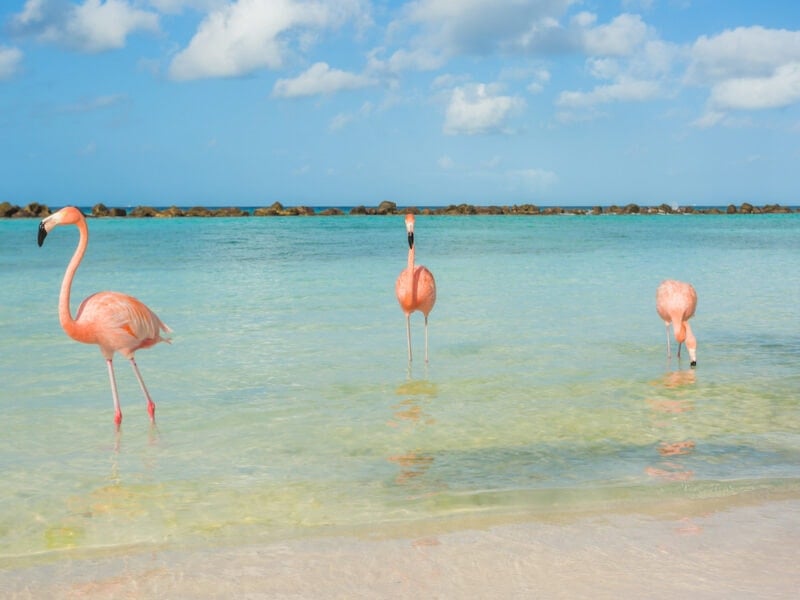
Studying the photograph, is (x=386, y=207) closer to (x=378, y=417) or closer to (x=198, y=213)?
(x=198, y=213)

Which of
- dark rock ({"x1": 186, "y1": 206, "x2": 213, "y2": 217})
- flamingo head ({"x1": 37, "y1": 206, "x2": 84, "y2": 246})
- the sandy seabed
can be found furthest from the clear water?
dark rock ({"x1": 186, "y1": 206, "x2": 213, "y2": 217})

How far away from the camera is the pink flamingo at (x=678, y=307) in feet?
31.6

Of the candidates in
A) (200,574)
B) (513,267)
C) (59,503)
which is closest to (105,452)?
(59,503)

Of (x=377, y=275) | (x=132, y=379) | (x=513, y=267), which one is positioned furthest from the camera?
(x=513, y=267)

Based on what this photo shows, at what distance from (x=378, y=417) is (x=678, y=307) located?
173 inches

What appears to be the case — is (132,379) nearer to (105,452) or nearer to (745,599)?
(105,452)

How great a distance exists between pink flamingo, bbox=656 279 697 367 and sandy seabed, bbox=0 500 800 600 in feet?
16.4

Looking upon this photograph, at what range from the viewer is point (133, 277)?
2064 cm

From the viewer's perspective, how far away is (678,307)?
9.88m

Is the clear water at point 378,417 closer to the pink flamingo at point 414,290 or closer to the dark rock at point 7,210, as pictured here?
the pink flamingo at point 414,290

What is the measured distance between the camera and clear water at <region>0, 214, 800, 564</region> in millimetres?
5141

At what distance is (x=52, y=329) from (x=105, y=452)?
645 centimetres

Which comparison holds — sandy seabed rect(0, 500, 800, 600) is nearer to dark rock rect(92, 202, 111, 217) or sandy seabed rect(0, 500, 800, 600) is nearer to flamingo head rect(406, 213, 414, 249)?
flamingo head rect(406, 213, 414, 249)

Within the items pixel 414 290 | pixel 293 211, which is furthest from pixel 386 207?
pixel 414 290
